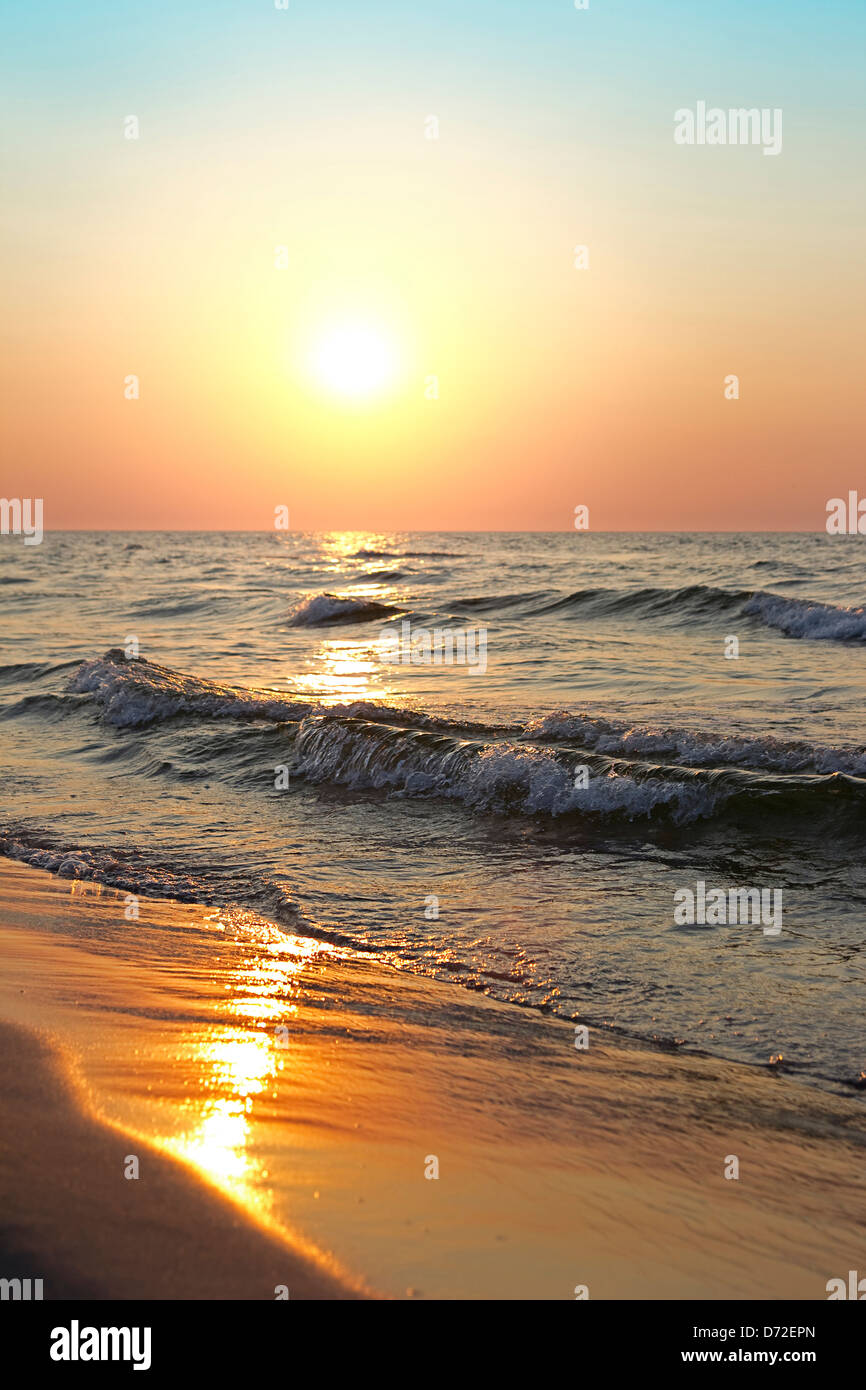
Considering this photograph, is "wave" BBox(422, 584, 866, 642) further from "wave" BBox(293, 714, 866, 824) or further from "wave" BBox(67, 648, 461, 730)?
"wave" BBox(293, 714, 866, 824)

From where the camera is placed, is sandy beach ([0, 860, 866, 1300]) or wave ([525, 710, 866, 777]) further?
wave ([525, 710, 866, 777])

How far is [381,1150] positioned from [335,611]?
81.8 feet

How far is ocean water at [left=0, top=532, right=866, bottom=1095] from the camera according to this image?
5.28m

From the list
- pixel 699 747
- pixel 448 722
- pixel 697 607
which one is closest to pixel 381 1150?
pixel 699 747

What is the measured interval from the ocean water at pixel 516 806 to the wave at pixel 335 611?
20.0 feet

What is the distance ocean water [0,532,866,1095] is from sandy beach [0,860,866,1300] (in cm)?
60

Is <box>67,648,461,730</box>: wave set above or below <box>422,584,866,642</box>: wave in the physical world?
below

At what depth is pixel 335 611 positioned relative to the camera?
91.0 feet

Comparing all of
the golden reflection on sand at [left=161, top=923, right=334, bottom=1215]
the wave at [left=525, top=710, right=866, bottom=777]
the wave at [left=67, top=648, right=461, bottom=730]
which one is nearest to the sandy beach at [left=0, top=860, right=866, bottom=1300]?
the golden reflection on sand at [left=161, top=923, right=334, bottom=1215]

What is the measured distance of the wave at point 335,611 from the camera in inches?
1067

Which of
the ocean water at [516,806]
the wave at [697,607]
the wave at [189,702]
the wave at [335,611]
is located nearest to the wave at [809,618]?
the wave at [697,607]

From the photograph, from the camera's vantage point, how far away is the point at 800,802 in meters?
8.41

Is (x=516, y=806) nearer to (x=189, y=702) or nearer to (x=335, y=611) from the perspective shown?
(x=189, y=702)

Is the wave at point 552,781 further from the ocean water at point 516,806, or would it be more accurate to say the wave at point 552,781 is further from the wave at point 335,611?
the wave at point 335,611
